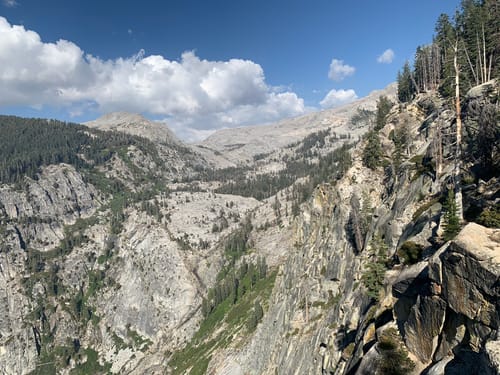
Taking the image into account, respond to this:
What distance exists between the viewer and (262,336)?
382 ft

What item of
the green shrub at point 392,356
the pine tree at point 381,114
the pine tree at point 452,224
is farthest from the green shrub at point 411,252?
the pine tree at point 381,114

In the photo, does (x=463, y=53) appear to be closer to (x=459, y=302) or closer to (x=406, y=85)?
(x=406, y=85)

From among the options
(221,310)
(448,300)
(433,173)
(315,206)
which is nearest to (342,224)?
(315,206)

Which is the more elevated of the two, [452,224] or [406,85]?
[406,85]

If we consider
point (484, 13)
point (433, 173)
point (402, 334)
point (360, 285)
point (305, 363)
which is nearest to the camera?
point (402, 334)

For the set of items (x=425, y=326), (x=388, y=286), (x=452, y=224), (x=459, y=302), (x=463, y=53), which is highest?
Result: (x=463, y=53)

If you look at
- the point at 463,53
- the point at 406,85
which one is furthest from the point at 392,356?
the point at 406,85

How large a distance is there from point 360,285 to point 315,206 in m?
61.2

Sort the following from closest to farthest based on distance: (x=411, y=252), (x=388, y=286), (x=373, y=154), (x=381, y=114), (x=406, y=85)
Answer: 1. (x=411, y=252)
2. (x=388, y=286)
3. (x=373, y=154)
4. (x=381, y=114)
5. (x=406, y=85)

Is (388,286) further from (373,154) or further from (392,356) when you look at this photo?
(373,154)

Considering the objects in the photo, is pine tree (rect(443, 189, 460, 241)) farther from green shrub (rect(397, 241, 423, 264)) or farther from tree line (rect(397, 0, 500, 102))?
tree line (rect(397, 0, 500, 102))

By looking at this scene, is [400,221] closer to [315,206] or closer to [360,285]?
[360,285]

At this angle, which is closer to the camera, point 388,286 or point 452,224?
point 452,224

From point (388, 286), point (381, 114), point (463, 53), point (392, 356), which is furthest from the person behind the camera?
point (381, 114)
